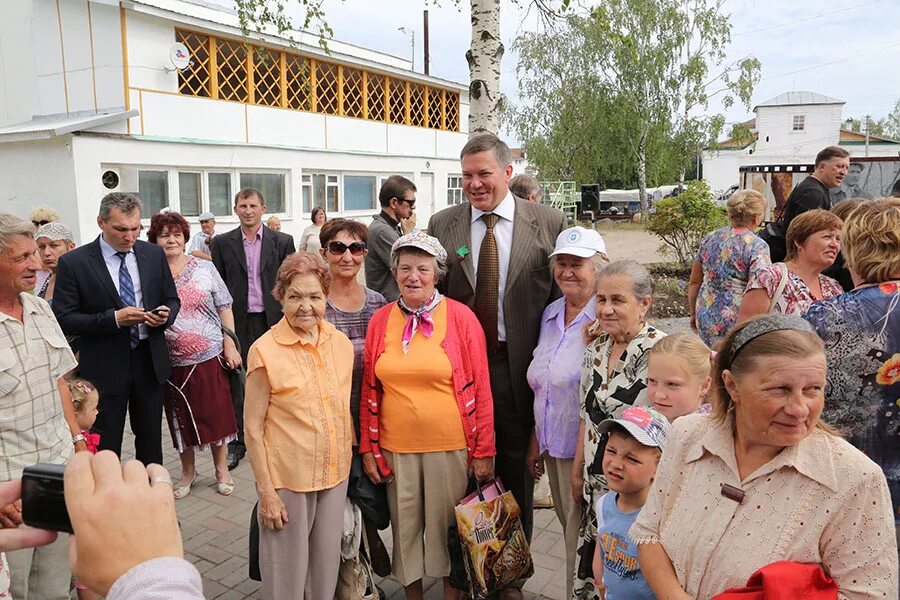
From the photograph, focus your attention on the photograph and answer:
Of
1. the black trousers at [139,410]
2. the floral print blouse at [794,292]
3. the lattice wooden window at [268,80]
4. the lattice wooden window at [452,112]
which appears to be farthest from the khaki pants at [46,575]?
the lattice wooden window at [452,112]

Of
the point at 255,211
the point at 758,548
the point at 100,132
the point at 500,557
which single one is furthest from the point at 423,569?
the point at 100,132

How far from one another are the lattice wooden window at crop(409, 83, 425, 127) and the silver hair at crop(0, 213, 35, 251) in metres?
20.2

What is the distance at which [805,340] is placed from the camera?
1.66m

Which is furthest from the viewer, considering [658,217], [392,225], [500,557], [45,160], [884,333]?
[45,160]

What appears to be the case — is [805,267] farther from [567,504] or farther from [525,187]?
[525,187]

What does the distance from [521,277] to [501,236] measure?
0.27m

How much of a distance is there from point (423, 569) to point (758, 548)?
1908 mm

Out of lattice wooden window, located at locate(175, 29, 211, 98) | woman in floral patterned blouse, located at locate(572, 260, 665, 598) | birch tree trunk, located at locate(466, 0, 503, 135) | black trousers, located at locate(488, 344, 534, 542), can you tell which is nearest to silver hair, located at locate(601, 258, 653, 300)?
woman in floral patterned blouse, located at locate(572, 260, 665, 598)

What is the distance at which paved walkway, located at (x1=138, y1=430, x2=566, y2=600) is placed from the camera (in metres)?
3.57

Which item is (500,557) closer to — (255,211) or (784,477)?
(784,477)

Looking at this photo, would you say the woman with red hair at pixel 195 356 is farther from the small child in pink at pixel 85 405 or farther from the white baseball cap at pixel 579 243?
the white baseball cap at pixel 579 243

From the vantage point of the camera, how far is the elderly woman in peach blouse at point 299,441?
2885 mm

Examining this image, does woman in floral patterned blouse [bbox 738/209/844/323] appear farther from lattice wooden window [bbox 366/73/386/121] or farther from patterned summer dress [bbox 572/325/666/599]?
lattice wooden window [bbox 366/73/386/121]

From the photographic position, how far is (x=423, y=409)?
3.03 m
